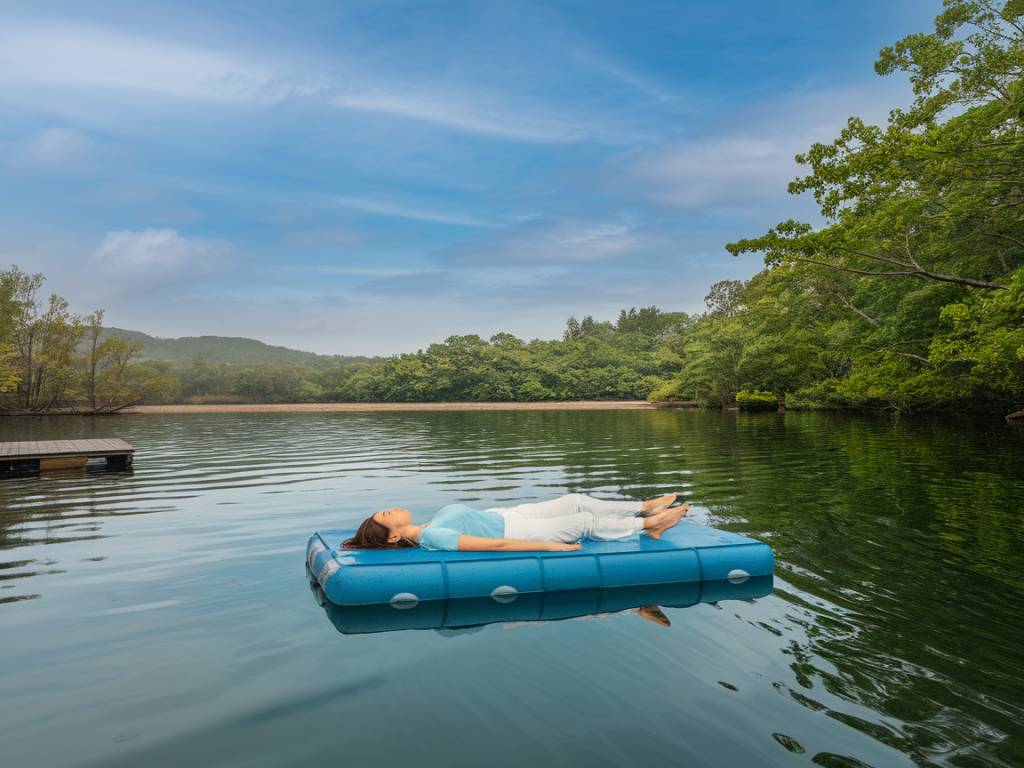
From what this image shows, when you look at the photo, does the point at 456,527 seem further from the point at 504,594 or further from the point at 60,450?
the point at 60,450

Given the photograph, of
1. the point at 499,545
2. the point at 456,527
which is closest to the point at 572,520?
the point at 499,545

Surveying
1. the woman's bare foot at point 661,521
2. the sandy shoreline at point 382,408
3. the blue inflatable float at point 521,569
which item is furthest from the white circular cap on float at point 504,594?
the sandy shoreline at point 382,408

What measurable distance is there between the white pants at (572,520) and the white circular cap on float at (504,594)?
0.53m

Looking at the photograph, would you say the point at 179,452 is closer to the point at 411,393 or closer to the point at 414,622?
the point at 414,622

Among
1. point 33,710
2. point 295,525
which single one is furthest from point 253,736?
point 295,525


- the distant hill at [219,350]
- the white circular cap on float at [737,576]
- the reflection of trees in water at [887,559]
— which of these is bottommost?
the reflection of trees in water at [887,559]

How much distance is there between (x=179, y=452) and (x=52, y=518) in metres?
10.0

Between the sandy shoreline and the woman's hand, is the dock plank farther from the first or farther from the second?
the sandy shoreline

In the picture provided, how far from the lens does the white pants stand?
234 inches

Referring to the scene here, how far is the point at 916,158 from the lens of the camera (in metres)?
15.0

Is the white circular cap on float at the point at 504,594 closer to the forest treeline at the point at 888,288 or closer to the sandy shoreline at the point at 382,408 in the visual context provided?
the forest treeline at the point at 888,288

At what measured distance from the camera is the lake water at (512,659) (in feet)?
11.2

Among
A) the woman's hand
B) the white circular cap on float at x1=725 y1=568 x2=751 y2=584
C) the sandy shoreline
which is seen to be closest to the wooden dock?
the woman's hand

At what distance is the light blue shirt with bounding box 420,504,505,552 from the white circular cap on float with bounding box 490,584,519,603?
51cm
